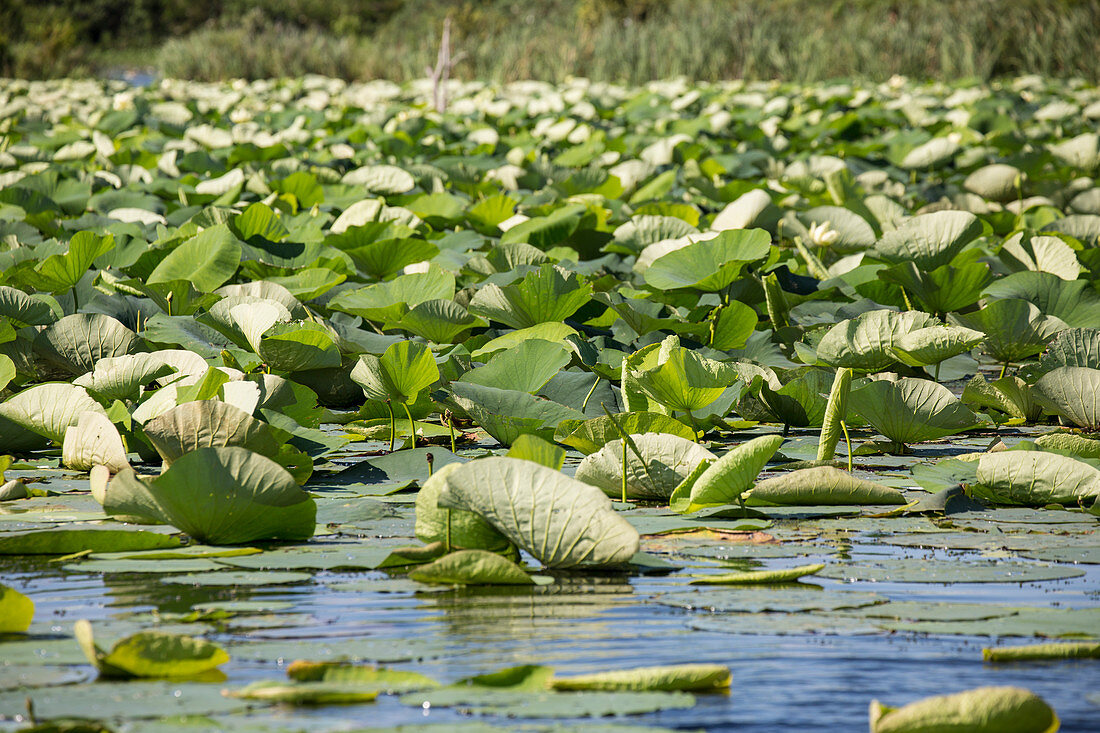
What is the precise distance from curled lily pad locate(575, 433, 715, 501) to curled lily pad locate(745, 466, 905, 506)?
93 millimetres

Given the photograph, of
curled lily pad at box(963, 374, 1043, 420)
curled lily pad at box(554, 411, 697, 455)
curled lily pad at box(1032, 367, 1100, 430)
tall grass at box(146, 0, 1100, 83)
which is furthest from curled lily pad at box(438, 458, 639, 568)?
tall grass at box(146, 0, 1100, 83)

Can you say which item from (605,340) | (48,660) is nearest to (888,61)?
(605,340)

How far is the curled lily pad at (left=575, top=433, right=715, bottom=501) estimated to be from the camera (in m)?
1.38

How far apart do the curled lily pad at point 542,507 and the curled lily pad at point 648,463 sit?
1.04ft

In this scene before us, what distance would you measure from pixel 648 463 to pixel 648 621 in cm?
42

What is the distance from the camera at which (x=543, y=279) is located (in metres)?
2.10

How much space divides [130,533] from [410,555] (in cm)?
31

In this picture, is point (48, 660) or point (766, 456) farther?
point (766, 456)

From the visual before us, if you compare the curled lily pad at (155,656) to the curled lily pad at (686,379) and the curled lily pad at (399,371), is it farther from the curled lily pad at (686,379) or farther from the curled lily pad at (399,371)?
the curled lily pad at (686,379)

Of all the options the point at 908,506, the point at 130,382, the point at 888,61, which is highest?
the point at 888,61

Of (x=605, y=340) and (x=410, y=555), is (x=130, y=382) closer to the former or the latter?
(x=410, y=555)

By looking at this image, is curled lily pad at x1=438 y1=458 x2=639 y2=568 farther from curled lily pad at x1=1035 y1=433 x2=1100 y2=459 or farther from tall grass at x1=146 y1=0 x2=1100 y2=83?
tall grass at x1=146 y1=0 x2=1100 y2=83

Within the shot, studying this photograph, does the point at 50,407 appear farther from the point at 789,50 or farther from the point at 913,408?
the point at 789,50

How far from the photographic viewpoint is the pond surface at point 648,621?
78 centimetres
